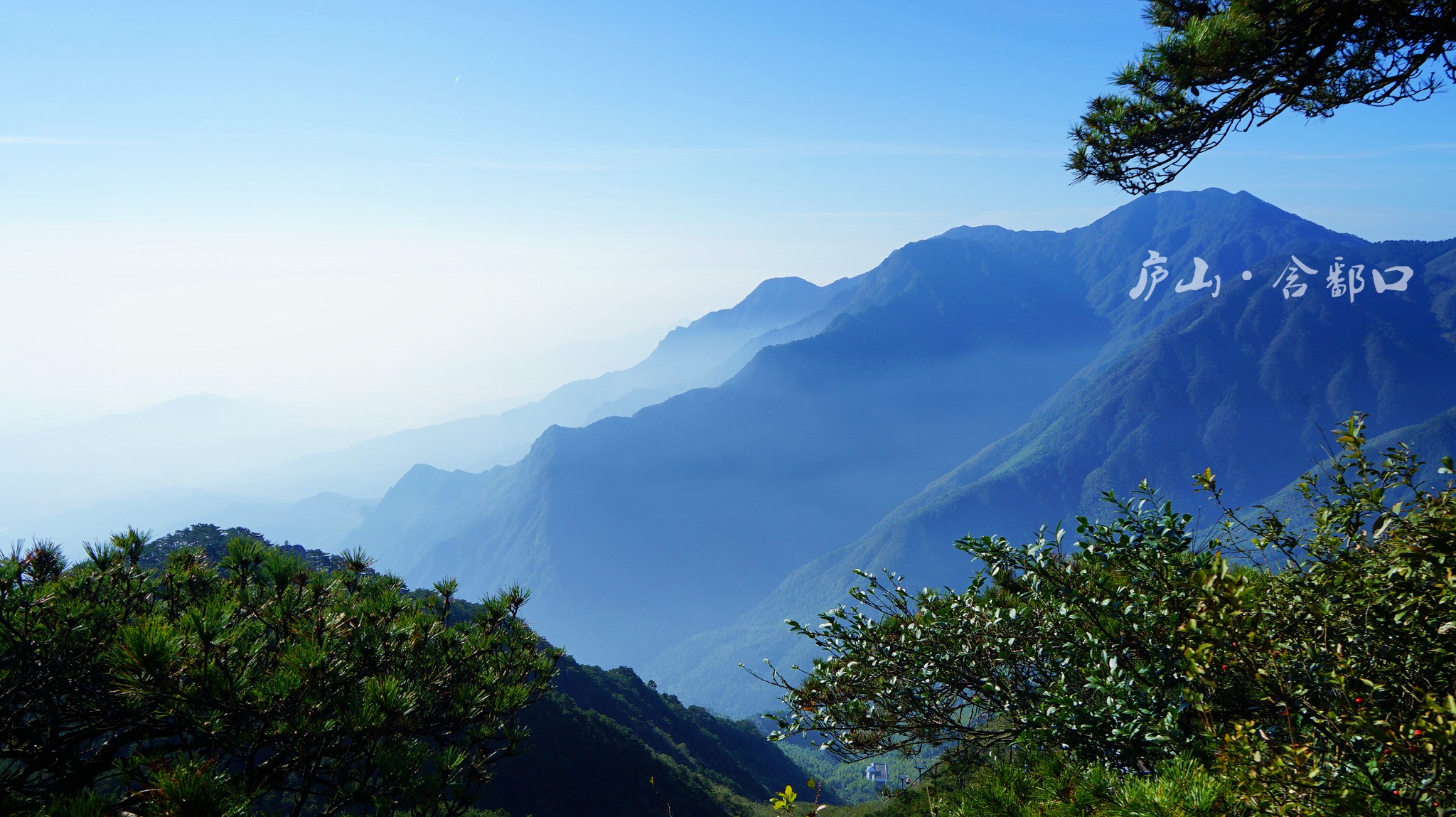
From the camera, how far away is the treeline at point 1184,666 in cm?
271

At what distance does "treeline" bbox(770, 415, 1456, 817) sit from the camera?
2.71 meters

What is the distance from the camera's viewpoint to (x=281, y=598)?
474cm

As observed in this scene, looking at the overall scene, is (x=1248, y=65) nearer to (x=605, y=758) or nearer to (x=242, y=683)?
(x=242, y=683)

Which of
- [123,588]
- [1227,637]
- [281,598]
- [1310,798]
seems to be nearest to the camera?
[1310,798]

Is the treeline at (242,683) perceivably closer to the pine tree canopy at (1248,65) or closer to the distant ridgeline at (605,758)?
the pine tree canopy at (1248,65)

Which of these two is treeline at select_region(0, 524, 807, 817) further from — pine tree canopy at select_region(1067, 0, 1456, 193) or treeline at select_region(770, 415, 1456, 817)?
pine tree canopy at select_region(1067, 0, 1456, 193)

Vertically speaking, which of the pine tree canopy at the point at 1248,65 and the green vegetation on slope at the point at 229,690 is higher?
the pine tree canopy at the point at 1248,65

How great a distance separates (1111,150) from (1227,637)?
582 centimetres

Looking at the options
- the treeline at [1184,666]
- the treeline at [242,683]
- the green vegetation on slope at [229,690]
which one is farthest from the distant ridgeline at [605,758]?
the treeline at [1184,666]

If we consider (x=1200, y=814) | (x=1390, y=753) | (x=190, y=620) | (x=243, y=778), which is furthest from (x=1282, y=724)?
(x=190, y=620)

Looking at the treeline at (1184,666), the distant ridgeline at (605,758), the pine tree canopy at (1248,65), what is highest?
the pine tree canopy at (1248,65)

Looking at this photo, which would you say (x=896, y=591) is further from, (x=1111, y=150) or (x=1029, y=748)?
(x=1111, y=150)

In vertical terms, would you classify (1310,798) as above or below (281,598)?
below

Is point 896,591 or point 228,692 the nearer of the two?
point 228,692
